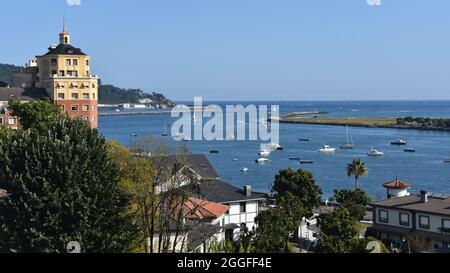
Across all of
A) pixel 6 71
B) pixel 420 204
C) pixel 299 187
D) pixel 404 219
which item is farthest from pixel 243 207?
pixel 6 71

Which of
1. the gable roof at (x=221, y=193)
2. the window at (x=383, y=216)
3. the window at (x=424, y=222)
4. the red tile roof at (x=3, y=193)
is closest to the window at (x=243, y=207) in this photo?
the gable roof at (x=221, y=193)

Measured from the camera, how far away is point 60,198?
5.69 m

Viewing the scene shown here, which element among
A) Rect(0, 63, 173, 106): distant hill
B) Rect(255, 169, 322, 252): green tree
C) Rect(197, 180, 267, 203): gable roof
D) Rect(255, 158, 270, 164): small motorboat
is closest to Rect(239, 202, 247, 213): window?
Rect(197, 180, 267, 203): gable roof

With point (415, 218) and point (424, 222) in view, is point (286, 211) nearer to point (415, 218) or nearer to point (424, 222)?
point (415, 218)

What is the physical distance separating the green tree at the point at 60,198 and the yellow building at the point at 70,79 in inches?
616

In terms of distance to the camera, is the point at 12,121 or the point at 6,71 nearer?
the point at 12,121

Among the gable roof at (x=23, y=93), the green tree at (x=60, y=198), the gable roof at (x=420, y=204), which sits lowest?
the gable roof at (x=420, y=204)

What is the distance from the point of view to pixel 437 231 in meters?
11.1

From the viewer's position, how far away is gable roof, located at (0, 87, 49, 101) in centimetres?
2109

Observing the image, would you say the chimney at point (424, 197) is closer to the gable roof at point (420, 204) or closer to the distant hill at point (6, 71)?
the gable roof at point (420, 204)

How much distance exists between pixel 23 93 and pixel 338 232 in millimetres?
15955

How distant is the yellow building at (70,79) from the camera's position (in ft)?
70.9
